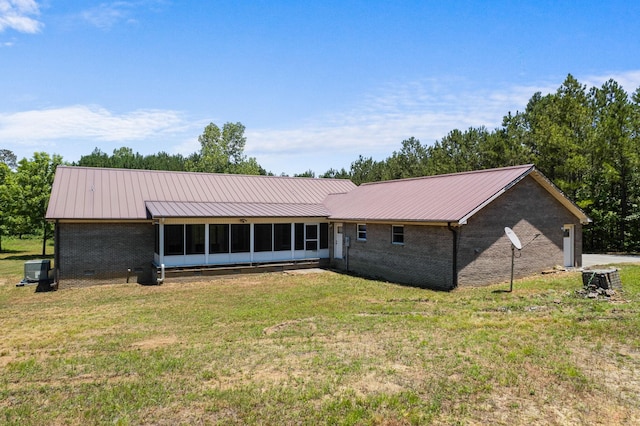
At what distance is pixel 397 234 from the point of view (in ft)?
62.9

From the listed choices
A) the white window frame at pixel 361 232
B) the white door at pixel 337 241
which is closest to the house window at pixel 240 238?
the white door at pixel 337 241

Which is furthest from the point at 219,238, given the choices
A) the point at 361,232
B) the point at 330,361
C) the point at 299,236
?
the point at 330,361

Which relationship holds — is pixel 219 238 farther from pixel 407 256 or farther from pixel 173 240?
pixel 407 256

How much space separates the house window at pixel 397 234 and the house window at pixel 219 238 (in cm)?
793

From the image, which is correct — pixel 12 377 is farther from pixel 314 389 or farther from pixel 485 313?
pixel 485 313

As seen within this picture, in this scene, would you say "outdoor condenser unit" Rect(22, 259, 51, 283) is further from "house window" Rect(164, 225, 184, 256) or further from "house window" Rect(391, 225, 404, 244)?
"house window" Rect(391, 225, 404, 244)

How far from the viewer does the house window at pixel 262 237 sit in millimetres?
22422

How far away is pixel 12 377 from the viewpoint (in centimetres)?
776

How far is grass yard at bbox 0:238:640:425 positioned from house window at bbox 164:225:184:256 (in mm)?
5714

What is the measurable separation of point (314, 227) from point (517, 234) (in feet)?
33.1

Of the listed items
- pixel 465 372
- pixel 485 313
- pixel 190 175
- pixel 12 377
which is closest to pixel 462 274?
pixel 485 313

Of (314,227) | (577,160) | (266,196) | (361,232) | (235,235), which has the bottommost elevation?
(235,235)

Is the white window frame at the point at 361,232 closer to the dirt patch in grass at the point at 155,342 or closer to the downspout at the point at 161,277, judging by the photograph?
the downspout at the point at 161,277

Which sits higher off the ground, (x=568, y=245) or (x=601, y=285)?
(x=568, y=245)
